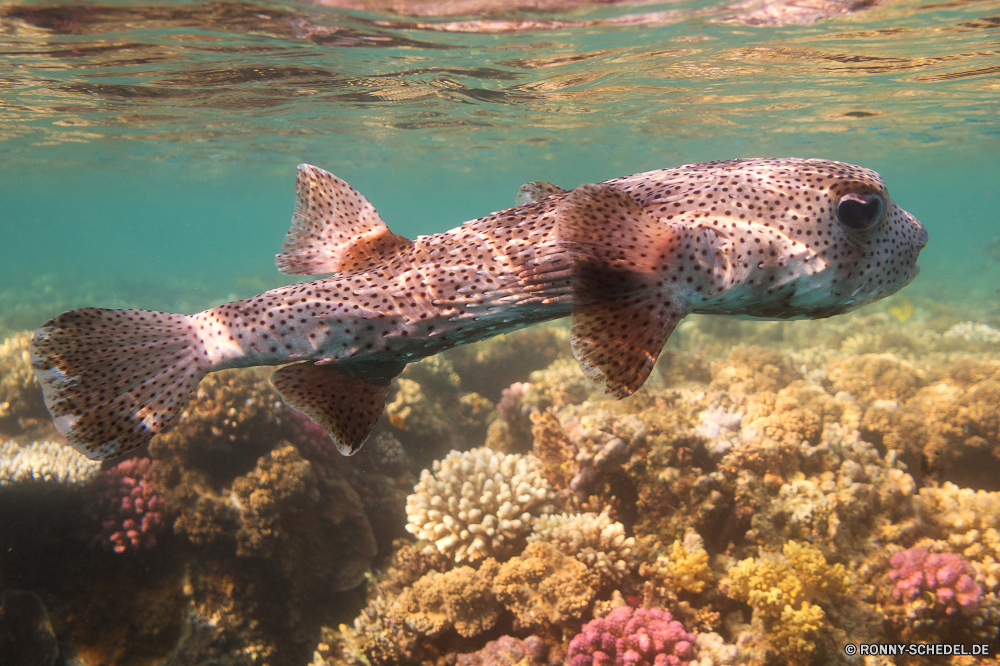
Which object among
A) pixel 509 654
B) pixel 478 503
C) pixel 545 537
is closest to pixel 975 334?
pixel 545 537

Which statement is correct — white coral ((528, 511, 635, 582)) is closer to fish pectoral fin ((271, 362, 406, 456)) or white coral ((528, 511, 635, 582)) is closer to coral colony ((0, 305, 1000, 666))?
coral colony ((0, 305, 1000, 666))

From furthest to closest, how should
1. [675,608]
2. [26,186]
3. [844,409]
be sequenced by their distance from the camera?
[26,186]
[844,409]
[675,608]

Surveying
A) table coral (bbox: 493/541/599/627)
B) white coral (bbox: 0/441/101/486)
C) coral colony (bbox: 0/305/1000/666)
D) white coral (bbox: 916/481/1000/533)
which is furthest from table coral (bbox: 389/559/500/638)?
white coral (bbox: 916/481/1000/533)

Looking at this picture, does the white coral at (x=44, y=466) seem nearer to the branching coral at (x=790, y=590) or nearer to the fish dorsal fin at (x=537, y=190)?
the fish dorsal fin at (x=537, y=190)

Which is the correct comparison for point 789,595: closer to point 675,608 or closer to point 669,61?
point 675,608

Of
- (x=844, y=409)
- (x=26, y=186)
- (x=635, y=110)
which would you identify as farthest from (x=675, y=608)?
(x=26, y=186)

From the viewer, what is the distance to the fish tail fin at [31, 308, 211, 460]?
2.19 metres

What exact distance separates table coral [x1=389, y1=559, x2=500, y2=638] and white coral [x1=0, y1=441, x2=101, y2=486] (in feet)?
15.9

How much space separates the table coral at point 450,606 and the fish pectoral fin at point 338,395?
312cm

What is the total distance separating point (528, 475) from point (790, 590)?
2989mm

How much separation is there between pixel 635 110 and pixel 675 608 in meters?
21.7

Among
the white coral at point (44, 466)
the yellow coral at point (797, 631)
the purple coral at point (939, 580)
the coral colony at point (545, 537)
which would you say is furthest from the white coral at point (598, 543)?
the white coral at point (44, 466)

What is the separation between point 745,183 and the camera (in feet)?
6.94

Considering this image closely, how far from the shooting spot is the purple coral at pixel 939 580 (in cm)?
441
